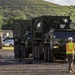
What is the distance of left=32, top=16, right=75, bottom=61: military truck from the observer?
→ 30344 millimetres

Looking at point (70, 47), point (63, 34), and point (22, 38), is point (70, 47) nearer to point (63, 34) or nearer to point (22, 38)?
point (63, 34)

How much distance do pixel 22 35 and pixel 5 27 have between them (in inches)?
4324

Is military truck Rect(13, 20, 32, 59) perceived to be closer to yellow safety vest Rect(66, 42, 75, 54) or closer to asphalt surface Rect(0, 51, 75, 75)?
asphalt surface Rect(0, 51, 75, 75)

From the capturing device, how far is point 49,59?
31.4 metres

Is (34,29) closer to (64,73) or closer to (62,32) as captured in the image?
(62,32)

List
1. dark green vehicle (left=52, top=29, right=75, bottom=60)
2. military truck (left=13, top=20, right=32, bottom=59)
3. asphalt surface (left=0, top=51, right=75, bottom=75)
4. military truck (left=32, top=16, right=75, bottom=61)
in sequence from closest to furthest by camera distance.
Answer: asphalt surface (left=0, top=51, right=75, bottom=75), dark green vehicle (left=52, top=29, right=75, bottom=60), military truck (left=32, top=16, right=75, bottom=61), military truck (left=13, top=20, right=32, bottom=59)

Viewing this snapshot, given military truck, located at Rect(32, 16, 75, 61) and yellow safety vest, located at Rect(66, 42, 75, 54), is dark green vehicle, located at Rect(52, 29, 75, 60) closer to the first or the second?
military truck, located at Rect(32, 16, 75, 61)

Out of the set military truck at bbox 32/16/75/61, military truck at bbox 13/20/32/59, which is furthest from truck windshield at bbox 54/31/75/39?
military truck at bbox 13/20/32/59

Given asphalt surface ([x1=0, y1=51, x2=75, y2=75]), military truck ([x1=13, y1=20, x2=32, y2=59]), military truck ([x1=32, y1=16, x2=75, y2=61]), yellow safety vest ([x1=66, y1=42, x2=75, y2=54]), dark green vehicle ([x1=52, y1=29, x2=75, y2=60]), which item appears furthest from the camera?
military truck ([x1=13, y1=20, x2=32, y2=59])

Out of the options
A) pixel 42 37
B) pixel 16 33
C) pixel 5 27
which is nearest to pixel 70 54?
pixel 42 37

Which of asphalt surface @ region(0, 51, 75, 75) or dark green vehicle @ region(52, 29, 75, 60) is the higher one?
dark green vehicle @ region(52, 29, 75, 60)

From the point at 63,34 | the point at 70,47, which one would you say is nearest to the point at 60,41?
the point at 63,34

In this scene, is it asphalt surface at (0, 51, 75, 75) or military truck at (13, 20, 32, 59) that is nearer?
asphalt surface at (0, 51, 75, 75)

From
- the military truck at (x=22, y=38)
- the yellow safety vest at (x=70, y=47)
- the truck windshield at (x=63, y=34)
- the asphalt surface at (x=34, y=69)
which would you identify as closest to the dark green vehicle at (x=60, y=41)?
the truck windshield at (x=63, y=34)
